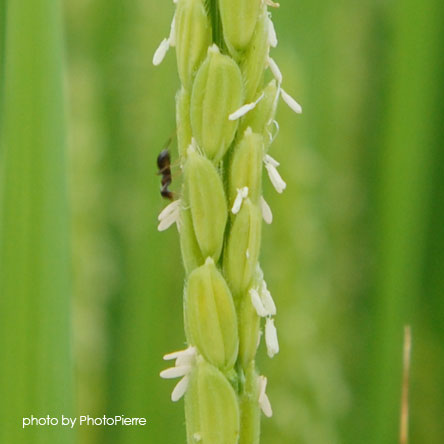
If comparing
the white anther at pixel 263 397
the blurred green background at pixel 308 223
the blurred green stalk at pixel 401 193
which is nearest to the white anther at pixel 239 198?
the white anther at pixel 263 397

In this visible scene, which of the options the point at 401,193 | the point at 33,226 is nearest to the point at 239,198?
the point at 33,226

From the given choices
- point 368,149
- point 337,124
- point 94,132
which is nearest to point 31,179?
point 94,132

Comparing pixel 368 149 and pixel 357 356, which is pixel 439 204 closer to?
pixel 368 149

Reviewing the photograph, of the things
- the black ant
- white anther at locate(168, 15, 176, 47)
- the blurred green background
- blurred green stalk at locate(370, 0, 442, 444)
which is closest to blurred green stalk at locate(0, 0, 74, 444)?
the black ant

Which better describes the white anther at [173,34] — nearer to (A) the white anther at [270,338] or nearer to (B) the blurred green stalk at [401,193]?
(A) the white anther at [270,338]

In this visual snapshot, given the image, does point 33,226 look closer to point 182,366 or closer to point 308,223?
point 182,366

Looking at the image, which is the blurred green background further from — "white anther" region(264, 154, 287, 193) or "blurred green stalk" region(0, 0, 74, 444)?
"white anther" region(264, 154, 287, 193)
